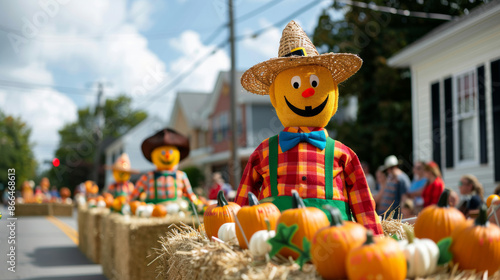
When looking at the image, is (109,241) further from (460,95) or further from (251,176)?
(460,95)

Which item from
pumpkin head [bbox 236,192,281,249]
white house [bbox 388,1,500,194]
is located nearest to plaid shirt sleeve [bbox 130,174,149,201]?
pumpkin head [bbox 236,192,281,249]

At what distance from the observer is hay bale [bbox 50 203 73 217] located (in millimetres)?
27359

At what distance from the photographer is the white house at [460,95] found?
28.0 ft

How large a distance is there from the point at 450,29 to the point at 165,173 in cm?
603

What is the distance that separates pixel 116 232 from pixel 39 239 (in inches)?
340

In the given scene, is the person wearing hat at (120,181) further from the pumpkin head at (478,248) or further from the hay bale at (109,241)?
the pumpkin head at (478,248)

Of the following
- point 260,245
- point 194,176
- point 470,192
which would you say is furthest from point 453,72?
point 194,176

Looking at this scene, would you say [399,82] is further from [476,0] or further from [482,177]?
[482,177]

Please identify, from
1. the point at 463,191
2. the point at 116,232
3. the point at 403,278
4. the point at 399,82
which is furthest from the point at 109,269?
the point at 399,82

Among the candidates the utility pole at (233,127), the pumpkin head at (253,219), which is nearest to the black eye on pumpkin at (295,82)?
the pumpkin head at (253,219)

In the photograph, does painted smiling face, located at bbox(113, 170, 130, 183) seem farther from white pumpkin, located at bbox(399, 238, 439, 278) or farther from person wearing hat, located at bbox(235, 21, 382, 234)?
white pumpkin, located at bbox(399, 238, 439, 278)

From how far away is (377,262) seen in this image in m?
1.86

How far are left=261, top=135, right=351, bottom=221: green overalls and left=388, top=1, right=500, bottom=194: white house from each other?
5.82 metres

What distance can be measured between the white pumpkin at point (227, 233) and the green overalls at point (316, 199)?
1.38ft
